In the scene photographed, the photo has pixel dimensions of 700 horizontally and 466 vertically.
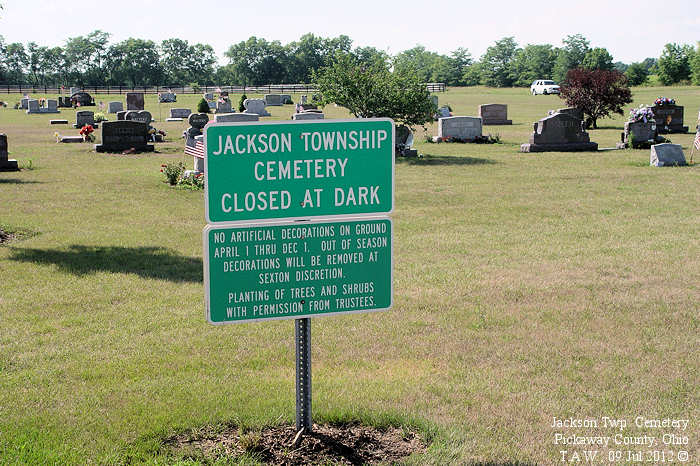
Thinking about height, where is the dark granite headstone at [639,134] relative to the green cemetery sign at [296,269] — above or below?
above

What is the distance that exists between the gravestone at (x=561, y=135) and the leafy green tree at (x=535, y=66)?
87176 millimetres

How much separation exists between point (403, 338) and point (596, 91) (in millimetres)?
30742

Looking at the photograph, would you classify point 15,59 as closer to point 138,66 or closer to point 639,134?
point 138,66

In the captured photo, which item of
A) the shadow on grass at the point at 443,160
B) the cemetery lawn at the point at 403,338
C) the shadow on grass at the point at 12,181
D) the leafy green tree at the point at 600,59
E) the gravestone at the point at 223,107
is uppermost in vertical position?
the leafy green tree at the point at 600,59

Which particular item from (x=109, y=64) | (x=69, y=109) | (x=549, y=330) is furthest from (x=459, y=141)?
(x=109, y=64)

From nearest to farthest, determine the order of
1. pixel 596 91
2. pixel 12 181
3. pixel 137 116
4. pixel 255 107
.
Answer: pixel 12 181, pixel 596 91, pixel 137 116, pixel 255 107

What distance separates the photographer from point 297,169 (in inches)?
173

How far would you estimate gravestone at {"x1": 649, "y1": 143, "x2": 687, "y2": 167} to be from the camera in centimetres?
2122

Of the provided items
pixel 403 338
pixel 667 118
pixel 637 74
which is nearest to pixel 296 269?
pixel 403 338

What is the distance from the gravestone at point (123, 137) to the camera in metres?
26.8

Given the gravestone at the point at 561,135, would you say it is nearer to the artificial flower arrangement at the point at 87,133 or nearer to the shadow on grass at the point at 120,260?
the artificial flower arrangement at the point at 87,133

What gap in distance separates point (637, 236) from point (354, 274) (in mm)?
8552

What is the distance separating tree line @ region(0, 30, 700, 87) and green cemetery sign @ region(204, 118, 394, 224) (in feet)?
366

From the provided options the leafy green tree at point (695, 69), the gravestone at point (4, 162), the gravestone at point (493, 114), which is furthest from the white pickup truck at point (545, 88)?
the gravestone at point (4, 162)
